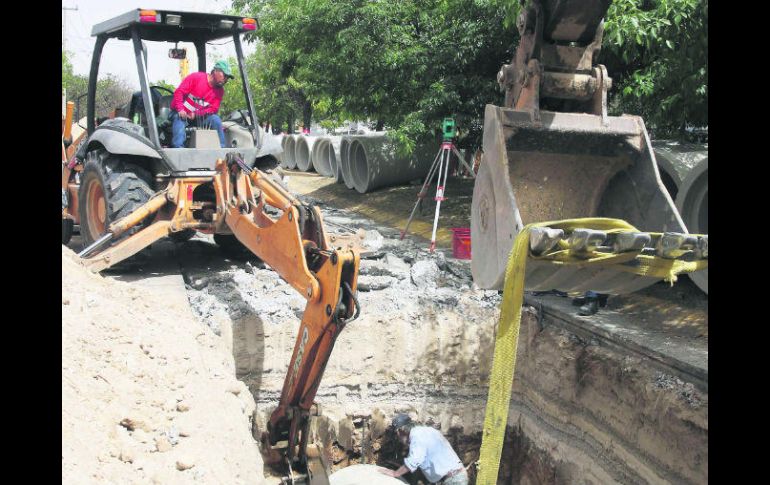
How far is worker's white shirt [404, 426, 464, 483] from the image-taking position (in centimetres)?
598

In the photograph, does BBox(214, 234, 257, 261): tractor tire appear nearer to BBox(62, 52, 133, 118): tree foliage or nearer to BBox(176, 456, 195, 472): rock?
BBox(62, 52, 133, 118): tree foliage

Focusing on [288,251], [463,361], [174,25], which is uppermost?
[174,25]

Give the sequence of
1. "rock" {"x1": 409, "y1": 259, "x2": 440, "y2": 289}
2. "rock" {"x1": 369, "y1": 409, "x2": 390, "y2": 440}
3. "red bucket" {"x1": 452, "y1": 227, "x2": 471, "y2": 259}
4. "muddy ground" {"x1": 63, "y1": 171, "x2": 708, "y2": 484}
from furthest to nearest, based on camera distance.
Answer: "red bucket" {"x1": 452, "y1": 227, "x2": 471, "y2": 259} < "rock" {"x1": 409, "y1": 259, "x2": 440, "y2": 289} < "rock" {"x1": 369, "y1": 409, "x2": 390, "y2": 440} < "muddy ground" {"x1": 63, "y1": 171, "x2": 708, "y2": 484}

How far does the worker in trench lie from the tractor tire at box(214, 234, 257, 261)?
2.69 m

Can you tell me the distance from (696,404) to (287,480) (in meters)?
3.01

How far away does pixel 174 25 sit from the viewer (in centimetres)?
639

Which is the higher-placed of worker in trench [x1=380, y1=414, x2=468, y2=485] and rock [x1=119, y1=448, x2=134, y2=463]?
rock [x1=119, y1=448, x2=134, y2=463]

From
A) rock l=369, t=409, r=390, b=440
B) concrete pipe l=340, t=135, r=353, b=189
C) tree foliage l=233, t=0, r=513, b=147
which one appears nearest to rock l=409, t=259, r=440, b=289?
rock l=369, t=409, r=390, b=440

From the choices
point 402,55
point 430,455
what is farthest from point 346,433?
point 402,55

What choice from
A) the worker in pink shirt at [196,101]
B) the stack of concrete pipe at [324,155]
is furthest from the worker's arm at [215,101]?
the stack of concrete pipe at [324,155]

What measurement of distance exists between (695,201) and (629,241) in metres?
3.57

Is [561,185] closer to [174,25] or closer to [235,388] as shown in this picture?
[235,388]

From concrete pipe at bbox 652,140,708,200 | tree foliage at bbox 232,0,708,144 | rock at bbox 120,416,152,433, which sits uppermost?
tree foliage at bbox 232,0,708,144
